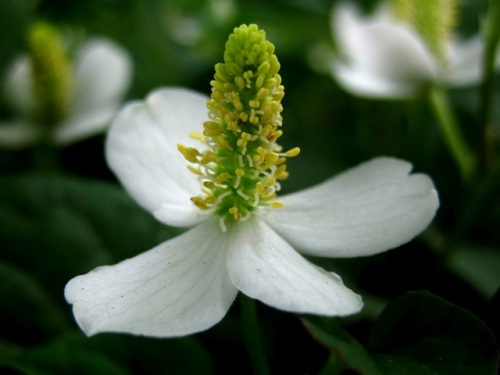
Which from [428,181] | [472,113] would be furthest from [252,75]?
[472,113]

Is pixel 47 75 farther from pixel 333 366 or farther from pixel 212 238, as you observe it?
pixel 333 366

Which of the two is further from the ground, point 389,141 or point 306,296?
point 306,296

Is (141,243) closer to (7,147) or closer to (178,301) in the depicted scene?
(178,301)

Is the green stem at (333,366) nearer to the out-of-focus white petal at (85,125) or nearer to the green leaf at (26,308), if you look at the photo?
the green leaf at (26,308)

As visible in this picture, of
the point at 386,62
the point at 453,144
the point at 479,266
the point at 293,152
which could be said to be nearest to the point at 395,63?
the point at 386,62

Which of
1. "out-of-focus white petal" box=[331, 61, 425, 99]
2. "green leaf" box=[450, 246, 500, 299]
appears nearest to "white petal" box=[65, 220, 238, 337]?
"green leaf" box=[450, 246, 500, 299]
